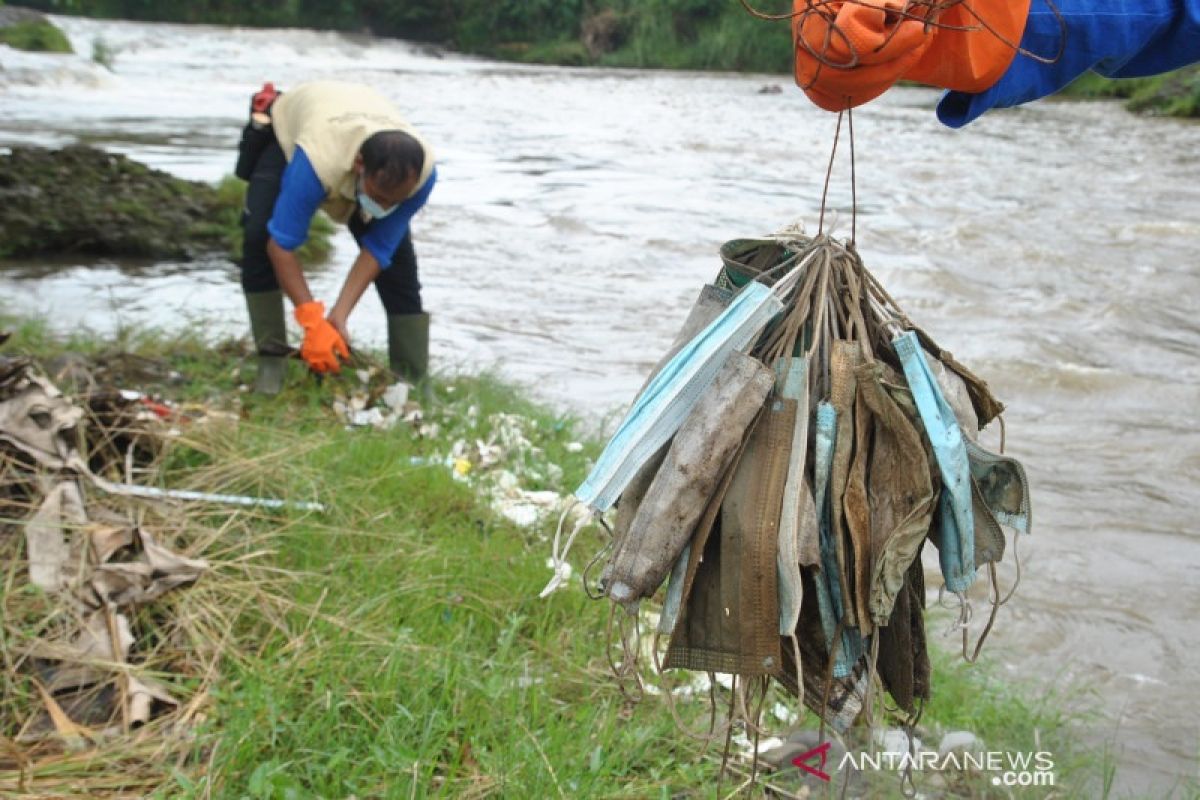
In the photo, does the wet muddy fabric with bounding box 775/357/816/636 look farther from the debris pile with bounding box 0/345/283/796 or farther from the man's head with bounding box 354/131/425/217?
the man's head with bounding box 354/131/425/217

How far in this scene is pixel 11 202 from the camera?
324 inches

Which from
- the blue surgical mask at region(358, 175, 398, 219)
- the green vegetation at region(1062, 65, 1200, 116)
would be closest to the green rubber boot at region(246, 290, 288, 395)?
the blue surgical mask at region(358, 175, 398, 219)

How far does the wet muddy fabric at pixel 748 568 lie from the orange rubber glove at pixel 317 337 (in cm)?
314

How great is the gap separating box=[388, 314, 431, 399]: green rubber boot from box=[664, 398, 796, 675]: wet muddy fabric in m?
3.51

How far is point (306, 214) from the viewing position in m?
4.53

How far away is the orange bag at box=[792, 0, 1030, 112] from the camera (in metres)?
1.50

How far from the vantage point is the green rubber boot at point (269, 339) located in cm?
468

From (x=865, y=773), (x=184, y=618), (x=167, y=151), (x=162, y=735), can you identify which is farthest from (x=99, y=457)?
(x=167, y=151)

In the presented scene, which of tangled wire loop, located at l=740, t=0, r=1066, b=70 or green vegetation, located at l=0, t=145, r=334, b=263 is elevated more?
tangled wire loop, located at l=740, t=0, r=1066, b=70

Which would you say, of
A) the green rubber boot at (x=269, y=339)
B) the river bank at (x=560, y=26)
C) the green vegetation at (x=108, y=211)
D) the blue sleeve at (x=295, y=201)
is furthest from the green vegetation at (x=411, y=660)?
the river bank at (x=560, y=26)

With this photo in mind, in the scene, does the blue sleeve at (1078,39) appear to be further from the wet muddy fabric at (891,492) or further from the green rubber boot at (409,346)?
the green rubber boot at (409,346)

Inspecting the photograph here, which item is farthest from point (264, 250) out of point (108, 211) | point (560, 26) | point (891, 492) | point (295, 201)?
point (560, 26)

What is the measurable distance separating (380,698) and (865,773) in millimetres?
1111

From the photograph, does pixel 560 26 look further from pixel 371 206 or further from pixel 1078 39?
pixel 1078 39
